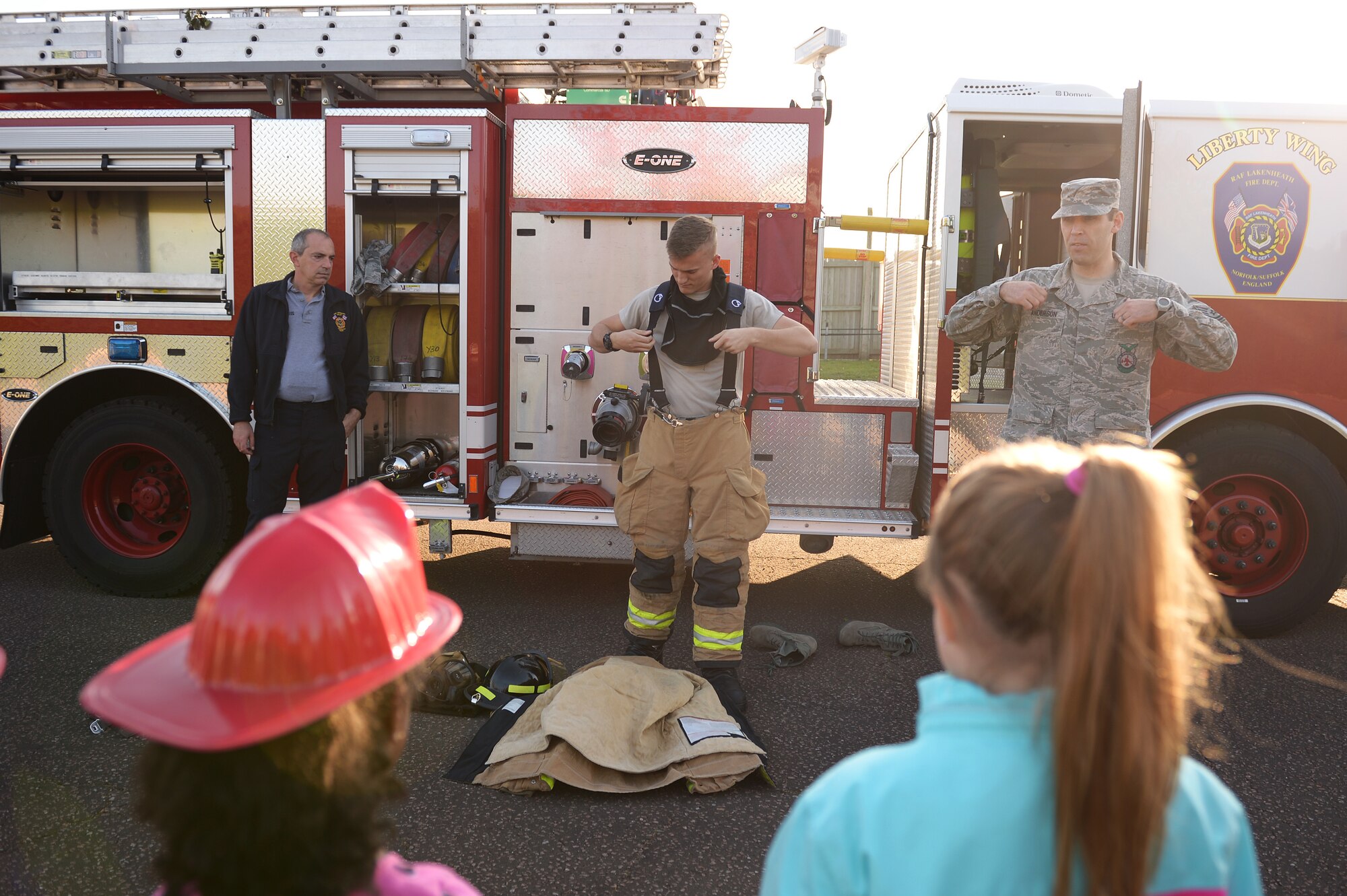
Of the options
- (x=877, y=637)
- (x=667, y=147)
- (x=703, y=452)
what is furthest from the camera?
(x=667, y=147)

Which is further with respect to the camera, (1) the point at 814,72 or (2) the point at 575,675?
(1) the point at 814,72

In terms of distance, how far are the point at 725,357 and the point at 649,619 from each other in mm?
1140

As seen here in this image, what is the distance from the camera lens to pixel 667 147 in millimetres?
5059

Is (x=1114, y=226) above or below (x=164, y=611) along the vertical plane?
above

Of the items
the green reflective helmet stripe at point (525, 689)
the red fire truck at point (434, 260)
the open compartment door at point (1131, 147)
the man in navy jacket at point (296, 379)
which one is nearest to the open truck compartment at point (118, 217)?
the red fire truck at point (434, 260)

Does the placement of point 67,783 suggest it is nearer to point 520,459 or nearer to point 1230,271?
point 520,459

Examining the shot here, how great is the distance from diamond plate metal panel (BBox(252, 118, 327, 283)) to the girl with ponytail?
486 cm

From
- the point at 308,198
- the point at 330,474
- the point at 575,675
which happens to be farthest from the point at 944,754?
the point at 308,198

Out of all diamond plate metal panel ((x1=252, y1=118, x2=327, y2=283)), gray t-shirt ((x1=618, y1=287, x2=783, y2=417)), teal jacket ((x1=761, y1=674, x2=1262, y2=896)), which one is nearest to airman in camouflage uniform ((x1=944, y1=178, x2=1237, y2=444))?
gray t-shirt ((x1=618, y1=287, x2=783, y2=417))

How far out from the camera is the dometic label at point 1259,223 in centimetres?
487

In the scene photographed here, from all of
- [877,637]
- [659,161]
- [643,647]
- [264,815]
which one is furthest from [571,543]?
[264,815]

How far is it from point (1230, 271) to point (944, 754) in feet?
16.0

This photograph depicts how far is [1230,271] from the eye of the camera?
4945 mm

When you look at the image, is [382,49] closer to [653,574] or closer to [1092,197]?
[653,574]
